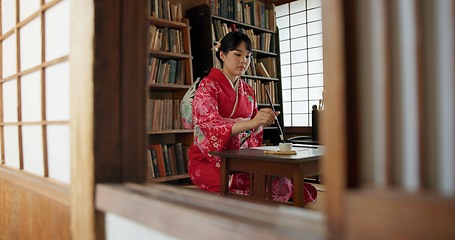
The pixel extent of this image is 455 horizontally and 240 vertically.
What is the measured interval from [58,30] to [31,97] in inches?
16.7

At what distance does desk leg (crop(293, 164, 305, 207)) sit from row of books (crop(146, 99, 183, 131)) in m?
2.09

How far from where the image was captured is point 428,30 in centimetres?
44

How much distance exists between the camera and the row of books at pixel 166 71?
399 cm

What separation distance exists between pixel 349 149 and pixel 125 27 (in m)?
0.76

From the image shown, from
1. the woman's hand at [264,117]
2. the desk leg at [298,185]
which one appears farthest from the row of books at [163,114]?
the desk leg at [298,185]

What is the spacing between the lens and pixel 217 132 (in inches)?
107

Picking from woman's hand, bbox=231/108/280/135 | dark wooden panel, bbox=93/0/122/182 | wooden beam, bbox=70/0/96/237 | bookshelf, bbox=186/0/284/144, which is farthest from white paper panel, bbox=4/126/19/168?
bookshelf, bbox=186/0/284/144

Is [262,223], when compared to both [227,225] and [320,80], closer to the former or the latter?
[227,225]

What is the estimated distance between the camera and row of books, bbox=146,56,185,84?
3993 millimetres

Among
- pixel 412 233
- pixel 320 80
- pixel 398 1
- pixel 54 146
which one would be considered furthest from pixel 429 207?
pixel 320 80

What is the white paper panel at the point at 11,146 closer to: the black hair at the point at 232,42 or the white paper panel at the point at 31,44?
the white paper panel at the point at 31,44

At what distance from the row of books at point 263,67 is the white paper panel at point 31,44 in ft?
12.1

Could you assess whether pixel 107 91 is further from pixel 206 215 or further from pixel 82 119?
pixel 206 215

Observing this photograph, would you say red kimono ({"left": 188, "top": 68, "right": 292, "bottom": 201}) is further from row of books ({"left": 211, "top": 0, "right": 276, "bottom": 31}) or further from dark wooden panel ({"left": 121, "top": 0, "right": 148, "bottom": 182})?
row of books ({"left": 211, "top": 0, "right": 276, "bottom": 31})
